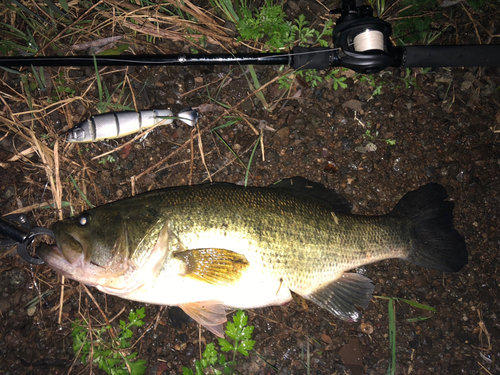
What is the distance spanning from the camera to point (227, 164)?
2799 millimetres

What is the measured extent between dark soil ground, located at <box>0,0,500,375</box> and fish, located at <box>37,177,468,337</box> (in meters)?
0.41

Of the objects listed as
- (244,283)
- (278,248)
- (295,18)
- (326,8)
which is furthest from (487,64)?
(244,283)

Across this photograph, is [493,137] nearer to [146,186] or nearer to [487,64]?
[487,64]

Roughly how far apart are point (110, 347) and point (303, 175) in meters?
2.41

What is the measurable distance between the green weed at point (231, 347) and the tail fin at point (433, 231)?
155 cm

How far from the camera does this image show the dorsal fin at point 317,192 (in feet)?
8.24

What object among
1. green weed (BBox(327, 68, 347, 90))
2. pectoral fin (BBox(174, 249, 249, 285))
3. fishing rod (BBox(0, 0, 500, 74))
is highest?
fishing rod (BBox(0, 0, 500, 74))

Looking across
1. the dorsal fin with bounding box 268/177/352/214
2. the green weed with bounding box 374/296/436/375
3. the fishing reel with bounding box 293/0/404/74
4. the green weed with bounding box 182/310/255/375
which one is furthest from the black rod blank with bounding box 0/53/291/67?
the green weed with bounding box 374/296/436/375

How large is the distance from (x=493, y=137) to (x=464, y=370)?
7.10 feet

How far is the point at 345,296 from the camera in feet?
8.16

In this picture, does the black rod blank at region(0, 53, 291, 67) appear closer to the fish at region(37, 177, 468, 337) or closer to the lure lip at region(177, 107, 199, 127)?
the lure lip at region(177, 107, 199, 127)

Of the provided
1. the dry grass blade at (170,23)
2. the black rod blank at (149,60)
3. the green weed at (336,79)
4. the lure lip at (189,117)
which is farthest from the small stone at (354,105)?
the lure lip at (189,117)

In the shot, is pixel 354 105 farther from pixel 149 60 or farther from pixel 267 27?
pixel 149 60

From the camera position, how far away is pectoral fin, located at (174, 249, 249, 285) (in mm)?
2096
